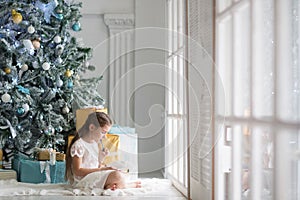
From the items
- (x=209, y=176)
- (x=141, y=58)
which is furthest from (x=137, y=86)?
(x=209, y=176)

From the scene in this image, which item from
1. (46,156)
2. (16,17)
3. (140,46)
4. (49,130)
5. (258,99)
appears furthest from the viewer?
(140,46)

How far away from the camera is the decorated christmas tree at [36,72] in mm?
3770

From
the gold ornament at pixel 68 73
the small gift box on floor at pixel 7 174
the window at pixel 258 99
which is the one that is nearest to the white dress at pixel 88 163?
the small gift box on floor at pixel 7 174

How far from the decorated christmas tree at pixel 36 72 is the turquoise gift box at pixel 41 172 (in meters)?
0.36

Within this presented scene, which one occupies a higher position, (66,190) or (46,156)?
(46,156)

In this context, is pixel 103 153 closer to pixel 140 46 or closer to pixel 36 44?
pixel 36 44

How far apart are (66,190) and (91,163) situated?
234 mm

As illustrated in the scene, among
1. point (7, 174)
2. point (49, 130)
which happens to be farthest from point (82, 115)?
point (7, 174)

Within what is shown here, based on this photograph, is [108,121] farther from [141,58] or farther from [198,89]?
[141,58]

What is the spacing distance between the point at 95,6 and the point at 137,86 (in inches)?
33.9

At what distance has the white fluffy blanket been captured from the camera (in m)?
2.98

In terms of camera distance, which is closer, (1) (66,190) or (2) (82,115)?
(1) (66,190)

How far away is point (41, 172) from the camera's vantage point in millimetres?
3439

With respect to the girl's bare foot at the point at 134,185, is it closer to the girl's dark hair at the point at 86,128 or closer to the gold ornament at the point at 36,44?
the girl's dark hair at the point at 86,128
